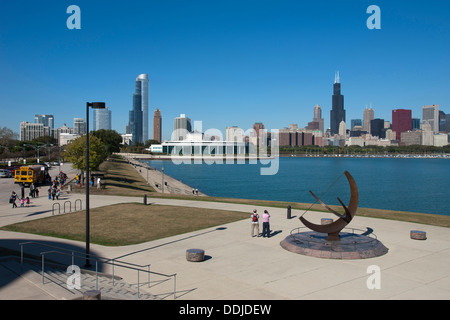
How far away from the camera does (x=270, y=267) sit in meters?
13.6

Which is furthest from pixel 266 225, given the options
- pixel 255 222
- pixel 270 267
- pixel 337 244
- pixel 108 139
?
pixel 108 139

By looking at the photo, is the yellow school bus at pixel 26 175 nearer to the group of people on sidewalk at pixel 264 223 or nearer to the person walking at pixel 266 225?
the group of people on sidewalk at pixel 264 223

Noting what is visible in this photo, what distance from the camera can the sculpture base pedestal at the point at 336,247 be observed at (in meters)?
15.0

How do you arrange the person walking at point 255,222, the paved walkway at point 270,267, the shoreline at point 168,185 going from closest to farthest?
the paved walkway at point 270,267
the person walking at point 255,222
the shoreline at point 168,185

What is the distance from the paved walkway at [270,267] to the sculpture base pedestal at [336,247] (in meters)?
0.37

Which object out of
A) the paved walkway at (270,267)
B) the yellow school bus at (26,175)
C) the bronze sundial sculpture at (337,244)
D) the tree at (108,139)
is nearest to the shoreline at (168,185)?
the tree at (108,139)

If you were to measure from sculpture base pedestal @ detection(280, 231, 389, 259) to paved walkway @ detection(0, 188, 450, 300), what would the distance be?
1.20 ft

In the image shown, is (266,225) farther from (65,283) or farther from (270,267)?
(65,283)

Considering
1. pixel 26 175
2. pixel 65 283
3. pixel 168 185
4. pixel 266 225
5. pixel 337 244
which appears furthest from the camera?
pixel 168 185

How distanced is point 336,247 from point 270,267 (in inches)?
142

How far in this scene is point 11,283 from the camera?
1064cm
